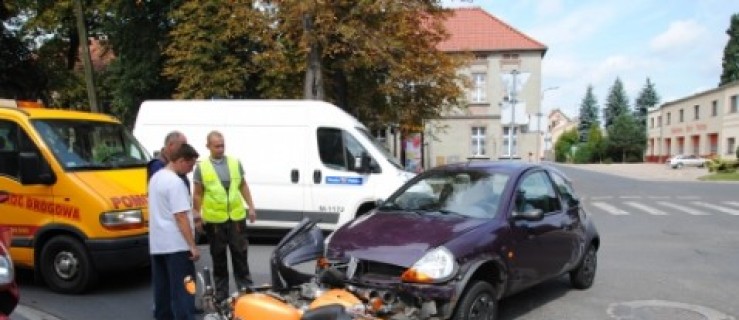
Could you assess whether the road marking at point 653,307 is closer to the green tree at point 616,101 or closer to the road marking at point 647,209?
the road marking at point 647,209

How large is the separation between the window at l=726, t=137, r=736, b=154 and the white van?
198 ft

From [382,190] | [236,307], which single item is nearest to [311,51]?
[382,190]

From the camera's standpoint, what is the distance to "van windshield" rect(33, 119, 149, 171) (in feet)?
25.2

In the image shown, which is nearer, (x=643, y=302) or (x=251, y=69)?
(x=643, y=302)

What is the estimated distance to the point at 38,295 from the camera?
7.43 meters

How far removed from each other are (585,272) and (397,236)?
329 cm

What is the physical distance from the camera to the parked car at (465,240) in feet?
16.9

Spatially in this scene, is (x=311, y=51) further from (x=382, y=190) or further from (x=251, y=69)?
(x=382, y=190)

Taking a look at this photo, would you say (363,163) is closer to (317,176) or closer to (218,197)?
(317,176)

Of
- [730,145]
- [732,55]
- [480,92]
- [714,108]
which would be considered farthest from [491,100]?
[732,55]

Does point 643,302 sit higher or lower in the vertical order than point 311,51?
lower

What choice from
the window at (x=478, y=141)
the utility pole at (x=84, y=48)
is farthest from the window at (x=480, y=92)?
the utility pole at (x=84, y=48)

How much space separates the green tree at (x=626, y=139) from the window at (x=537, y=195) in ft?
281

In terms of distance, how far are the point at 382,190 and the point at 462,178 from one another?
3.85 metres
